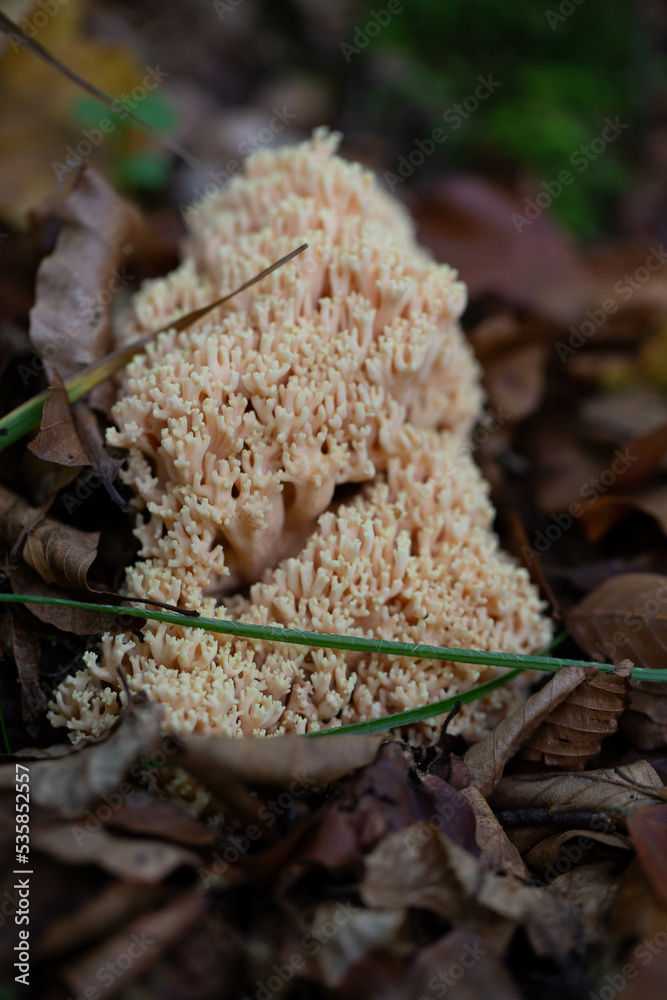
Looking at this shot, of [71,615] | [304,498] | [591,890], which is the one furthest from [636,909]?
[71,615]

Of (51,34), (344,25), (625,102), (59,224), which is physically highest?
(625,102)

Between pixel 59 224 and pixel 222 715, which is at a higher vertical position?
pixel 59 224

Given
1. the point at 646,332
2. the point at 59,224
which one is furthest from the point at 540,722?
the point at 646,332

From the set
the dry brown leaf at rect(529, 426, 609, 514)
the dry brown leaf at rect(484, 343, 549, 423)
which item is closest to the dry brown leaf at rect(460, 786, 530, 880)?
the dry brown leaf at rect(529, 426, 609, 514)

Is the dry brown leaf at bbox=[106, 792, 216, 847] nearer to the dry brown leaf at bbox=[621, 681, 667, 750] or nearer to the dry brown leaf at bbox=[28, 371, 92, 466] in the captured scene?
the dry brown leaf at bbox=[28, 371, 92, 466]

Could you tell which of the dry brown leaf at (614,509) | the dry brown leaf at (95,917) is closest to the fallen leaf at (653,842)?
the dry brown leaf at (95,917)

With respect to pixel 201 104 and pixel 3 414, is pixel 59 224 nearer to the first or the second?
pixel 3 414

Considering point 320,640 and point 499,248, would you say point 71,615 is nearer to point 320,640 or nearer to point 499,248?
point 320,640
